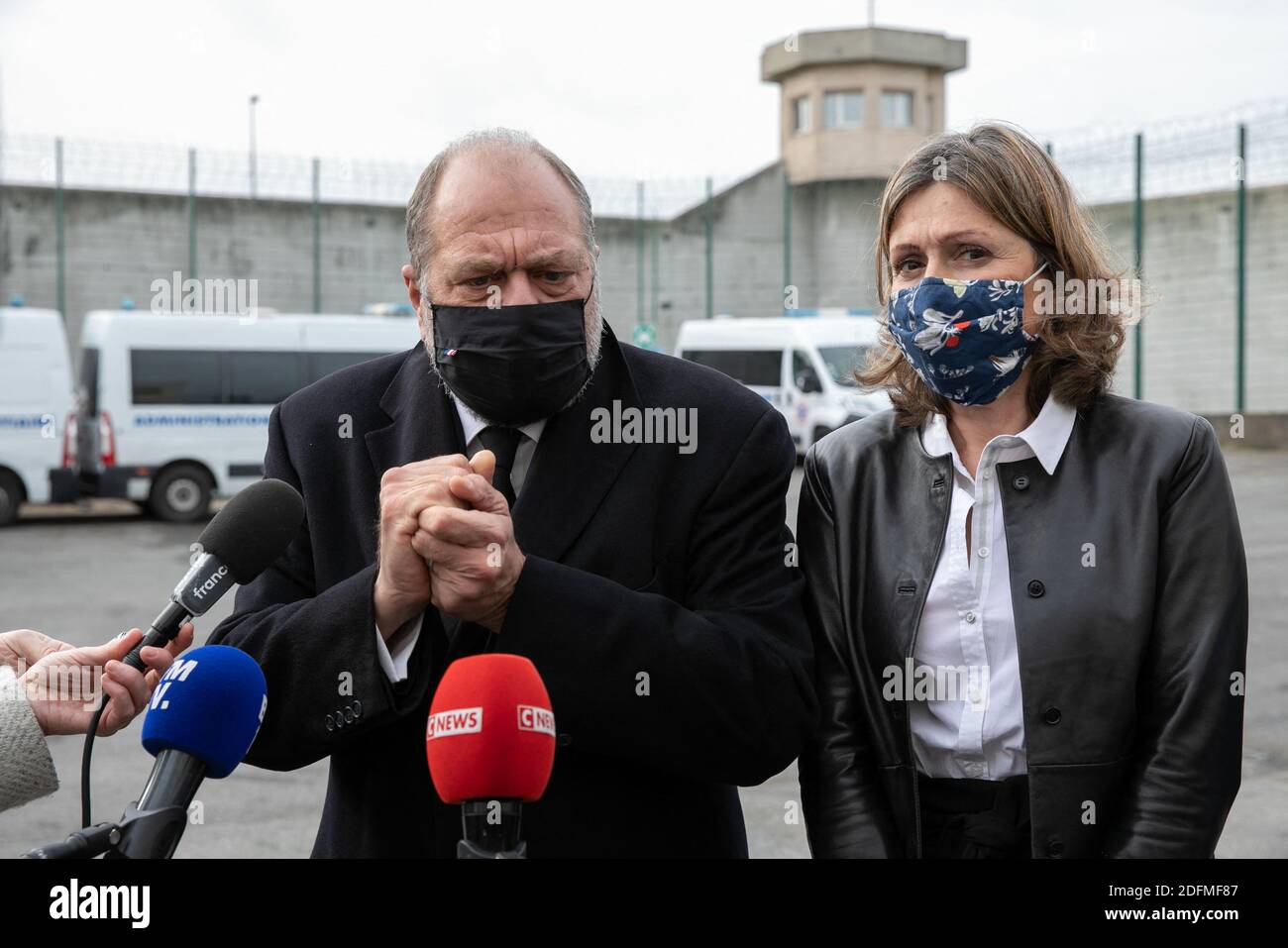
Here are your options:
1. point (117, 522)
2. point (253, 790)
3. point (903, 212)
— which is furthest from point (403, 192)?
point (903, 212)

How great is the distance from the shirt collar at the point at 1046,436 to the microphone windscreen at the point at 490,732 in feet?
3.72

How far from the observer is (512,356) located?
86.7 inches

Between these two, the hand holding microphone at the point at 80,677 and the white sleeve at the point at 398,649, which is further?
the white sleeve at the point at 398,649

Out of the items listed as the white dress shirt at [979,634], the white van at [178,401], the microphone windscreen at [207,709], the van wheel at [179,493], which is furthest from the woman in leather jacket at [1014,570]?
the van wheel at [179,493]

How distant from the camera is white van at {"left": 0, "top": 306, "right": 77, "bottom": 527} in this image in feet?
50.3

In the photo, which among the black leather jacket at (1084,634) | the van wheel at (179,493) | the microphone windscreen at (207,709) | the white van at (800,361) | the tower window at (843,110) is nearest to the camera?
the microphone windscreen at (207,709)

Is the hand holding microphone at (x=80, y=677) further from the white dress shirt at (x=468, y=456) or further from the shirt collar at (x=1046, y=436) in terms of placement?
the shirt collar at (x=1046, y=436)

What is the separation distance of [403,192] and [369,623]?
23.5m

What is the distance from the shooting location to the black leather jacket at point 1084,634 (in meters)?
2.13

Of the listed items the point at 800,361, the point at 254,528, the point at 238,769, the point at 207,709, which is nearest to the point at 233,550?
the point at 254,528

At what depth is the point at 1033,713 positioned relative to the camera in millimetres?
2168

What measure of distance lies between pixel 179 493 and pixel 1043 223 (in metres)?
15.3

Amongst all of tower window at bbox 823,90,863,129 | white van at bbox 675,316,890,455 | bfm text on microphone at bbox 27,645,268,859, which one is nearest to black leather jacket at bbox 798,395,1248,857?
bfm text on microphone at bbox 27,645,268,859

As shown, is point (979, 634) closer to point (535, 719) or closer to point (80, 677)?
point (535, 719)
